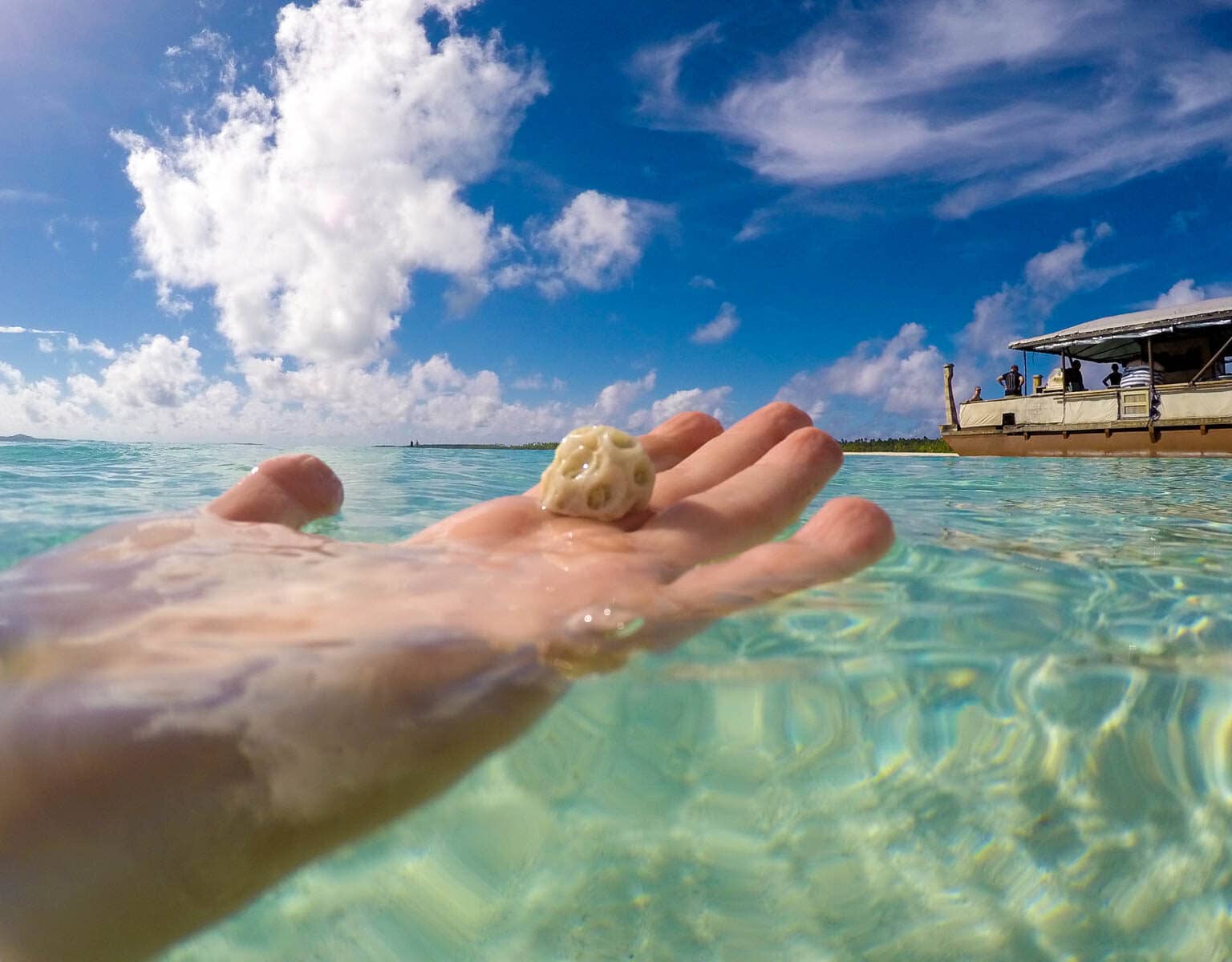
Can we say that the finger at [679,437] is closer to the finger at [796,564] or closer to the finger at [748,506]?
the finger at [748,506]

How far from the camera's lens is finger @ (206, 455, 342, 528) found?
2.80 m

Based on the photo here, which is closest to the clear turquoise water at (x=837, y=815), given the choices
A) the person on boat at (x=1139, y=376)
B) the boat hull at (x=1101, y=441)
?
the boat hull at (x=1101, y=441)

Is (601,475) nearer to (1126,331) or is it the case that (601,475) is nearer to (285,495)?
(285,495)

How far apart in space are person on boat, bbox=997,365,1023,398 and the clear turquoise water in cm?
2599

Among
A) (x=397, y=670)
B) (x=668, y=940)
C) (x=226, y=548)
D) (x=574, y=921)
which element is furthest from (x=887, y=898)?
(x=226, y=548)

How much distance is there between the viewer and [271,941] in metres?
1.27

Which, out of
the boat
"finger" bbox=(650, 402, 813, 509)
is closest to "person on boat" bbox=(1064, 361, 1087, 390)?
the boat

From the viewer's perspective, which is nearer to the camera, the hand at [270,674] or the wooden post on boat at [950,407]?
the hand at [270,674]

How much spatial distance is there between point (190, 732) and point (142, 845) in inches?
7.7

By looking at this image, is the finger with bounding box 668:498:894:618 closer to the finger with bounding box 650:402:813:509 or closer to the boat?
the finger with bounding box 650:402:813:509

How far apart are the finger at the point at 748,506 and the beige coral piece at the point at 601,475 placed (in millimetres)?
125

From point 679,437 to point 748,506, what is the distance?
90 cm

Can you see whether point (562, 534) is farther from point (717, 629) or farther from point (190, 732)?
point (190, 732)

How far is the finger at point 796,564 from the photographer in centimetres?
196
